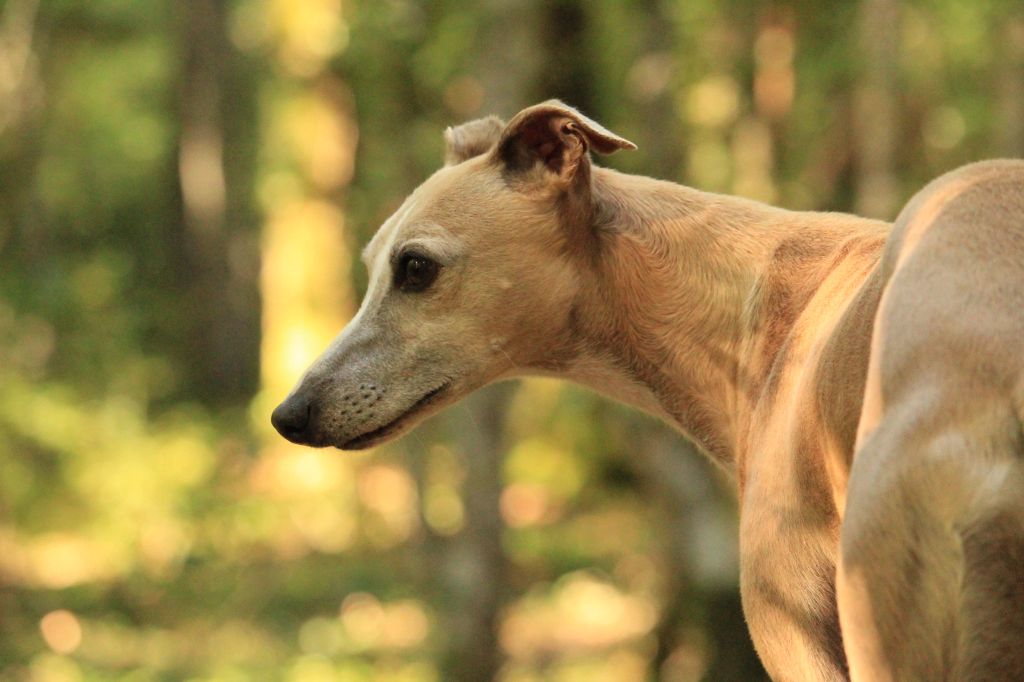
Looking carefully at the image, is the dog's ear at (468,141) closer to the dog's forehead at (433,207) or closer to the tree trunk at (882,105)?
the dog's forehead at (433,207)

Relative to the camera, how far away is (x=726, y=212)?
4559mm

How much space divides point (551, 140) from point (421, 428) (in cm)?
747

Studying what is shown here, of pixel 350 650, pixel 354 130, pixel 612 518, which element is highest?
pixel 354 130

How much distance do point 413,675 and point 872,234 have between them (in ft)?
22.6

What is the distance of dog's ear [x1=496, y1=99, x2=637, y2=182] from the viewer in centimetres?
443

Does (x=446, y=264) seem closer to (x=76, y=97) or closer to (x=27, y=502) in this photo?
(x=27, y=502)

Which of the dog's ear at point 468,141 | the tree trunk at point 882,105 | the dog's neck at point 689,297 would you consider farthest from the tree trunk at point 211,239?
the dog's neck at point 689,297

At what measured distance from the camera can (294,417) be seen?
458 cm

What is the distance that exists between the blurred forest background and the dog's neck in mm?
3664

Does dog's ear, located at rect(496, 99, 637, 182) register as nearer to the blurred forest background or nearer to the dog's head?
the dog's head

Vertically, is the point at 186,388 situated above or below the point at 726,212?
below

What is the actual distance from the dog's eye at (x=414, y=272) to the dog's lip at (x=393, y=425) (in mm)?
303

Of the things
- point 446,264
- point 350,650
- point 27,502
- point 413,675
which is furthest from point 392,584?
point 446,264

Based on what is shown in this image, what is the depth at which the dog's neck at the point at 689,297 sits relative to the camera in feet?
14.2
